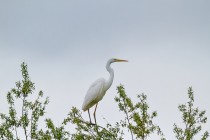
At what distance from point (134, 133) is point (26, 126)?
13.6 feet

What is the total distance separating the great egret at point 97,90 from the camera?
50.1 ft

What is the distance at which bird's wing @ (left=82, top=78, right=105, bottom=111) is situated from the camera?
50.0ft

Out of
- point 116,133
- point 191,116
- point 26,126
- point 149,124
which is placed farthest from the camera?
point 26,126

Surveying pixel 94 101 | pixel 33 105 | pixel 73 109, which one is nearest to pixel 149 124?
pixel 73 109

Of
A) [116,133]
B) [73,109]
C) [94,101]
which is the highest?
[94,101]

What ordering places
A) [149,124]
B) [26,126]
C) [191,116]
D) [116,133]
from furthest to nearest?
[26,126], [191,116], [149,124], [116,133]

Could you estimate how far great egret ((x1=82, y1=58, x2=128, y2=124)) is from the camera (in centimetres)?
1526

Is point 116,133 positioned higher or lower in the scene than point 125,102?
lower

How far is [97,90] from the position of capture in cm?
1524

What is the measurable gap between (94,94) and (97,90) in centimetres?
14

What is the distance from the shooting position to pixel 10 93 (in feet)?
52.1

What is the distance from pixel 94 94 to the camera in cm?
1523

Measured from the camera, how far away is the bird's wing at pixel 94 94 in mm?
15250

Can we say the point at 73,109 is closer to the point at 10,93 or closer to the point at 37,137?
the point at 37,137
